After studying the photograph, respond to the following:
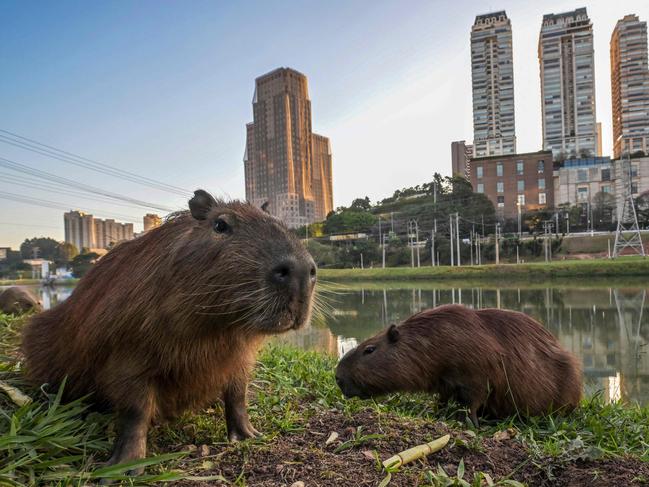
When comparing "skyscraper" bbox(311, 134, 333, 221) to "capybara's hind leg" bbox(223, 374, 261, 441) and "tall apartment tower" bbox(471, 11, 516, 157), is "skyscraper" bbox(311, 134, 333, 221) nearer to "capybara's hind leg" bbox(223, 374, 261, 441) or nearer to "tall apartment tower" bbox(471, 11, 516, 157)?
"tall apartment tower" bbox(471, 11, 516, 157)

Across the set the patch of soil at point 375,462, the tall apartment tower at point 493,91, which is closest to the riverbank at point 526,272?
the patch of soil at point 375,462

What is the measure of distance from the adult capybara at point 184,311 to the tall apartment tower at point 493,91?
70.6 m

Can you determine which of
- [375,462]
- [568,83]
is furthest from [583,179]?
[375,462]

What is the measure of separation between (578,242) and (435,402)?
133ft

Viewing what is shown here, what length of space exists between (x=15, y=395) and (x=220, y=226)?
3.78 feet

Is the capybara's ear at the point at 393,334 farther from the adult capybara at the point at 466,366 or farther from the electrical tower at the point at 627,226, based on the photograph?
the electrical tower at the point at 627,226

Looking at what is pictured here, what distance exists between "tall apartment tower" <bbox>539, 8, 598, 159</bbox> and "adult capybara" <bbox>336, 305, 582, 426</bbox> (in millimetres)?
A: 72793

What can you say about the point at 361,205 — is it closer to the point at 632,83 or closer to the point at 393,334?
the point at 632,83

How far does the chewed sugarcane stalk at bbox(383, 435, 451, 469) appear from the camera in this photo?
1526 mm

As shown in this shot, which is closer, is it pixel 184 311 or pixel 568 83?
pixel 184 311

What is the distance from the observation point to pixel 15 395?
1764mm

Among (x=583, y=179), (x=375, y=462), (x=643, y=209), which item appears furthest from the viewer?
(x=583, y=179)

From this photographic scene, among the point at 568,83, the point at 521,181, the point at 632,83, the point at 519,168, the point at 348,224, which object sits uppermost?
the point at 568,83

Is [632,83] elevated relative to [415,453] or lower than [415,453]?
elevated
